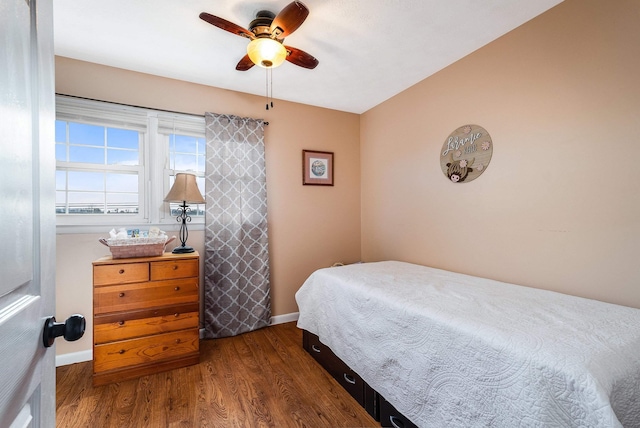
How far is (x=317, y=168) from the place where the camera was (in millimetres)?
3432

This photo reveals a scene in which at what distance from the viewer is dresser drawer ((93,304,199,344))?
2.05m

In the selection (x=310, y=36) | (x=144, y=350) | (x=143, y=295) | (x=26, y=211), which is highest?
(x=310, y=36)

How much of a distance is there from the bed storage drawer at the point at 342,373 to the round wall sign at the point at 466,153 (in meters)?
1.74

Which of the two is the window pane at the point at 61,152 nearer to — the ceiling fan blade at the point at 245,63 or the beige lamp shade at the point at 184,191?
the beige lamp shade at the point at 184,191

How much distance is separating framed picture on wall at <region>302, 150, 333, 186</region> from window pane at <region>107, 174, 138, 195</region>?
1667 millimetres

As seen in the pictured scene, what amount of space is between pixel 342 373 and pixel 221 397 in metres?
0.83

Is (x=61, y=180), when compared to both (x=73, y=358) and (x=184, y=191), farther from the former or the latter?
(x=73, y=358)

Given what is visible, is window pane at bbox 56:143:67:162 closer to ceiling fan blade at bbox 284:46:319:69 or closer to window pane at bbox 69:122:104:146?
window pane at bbox 69:122:104:146

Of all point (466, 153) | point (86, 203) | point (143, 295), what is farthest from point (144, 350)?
point (466, 153)

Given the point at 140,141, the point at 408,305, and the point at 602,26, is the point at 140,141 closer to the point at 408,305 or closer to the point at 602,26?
the point at 408,305

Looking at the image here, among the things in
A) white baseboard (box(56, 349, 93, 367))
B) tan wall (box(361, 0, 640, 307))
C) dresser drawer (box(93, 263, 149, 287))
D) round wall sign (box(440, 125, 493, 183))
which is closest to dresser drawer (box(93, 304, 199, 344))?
dresser drawer (box(93, 263, 149, 287))

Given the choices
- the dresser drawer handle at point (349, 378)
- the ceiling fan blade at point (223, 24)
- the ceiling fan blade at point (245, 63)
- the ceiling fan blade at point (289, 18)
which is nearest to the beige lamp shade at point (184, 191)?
the ceiling fan blade at point (245, 63)

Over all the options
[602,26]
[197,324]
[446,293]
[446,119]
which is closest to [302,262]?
[197,324]

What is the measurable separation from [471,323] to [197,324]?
203 centimetres
